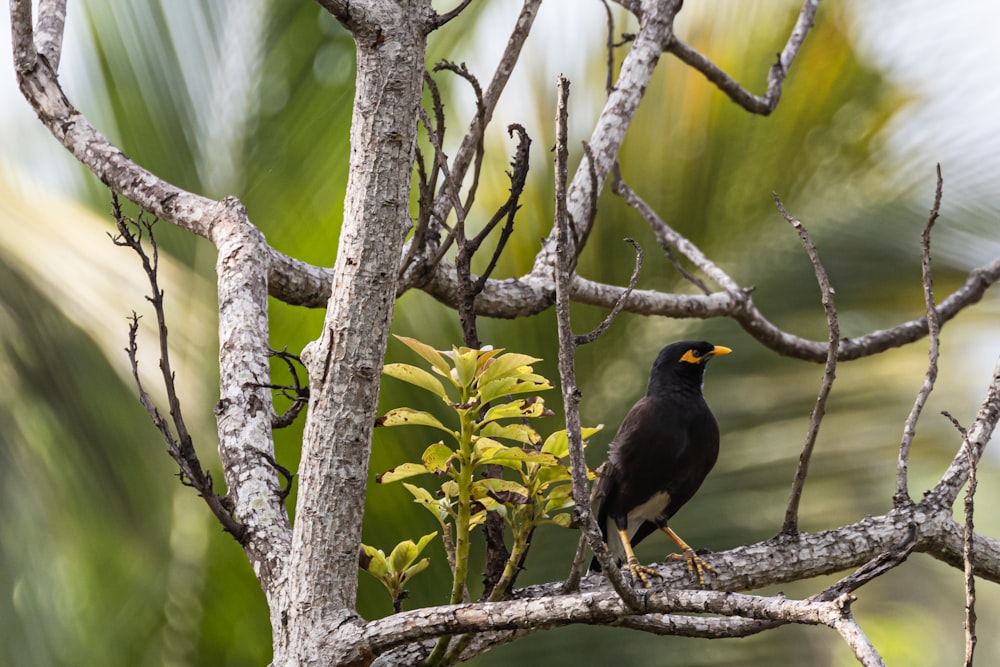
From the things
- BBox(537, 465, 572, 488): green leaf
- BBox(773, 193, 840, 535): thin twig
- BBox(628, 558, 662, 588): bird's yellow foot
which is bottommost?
BBox(537, 465, 572, 488): green leaf

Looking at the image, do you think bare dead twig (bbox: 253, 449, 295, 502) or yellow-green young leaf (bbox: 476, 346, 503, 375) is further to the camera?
bare dead twig (bbox: 253, 449, 295, 502)

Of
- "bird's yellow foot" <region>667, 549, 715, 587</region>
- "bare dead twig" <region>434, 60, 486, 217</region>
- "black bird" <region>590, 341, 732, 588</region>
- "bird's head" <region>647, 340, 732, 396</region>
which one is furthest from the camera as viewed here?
"bird's head" <region>647, 340, 732, 396</region>

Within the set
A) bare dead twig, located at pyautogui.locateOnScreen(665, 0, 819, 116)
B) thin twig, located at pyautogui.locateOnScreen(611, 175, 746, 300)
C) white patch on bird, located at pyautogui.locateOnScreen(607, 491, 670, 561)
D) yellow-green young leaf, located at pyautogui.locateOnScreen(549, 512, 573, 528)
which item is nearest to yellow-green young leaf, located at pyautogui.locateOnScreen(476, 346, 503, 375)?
yellow-green young leaf, located at pyautogui.locateOnScreen(549, 512, 573, 528)

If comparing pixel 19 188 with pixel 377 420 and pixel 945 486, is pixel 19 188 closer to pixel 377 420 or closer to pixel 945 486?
pixel 377 420

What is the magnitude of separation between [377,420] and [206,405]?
252 centimetres

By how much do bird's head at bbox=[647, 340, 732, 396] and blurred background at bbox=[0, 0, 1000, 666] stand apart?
634 mm

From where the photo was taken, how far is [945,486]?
2.76 metres

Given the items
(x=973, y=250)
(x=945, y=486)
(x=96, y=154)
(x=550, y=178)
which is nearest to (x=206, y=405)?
(x=96, y=154)

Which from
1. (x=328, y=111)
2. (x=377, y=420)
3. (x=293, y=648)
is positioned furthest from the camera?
(x=328, y=111)

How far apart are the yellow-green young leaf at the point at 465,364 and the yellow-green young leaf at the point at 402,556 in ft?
1.25

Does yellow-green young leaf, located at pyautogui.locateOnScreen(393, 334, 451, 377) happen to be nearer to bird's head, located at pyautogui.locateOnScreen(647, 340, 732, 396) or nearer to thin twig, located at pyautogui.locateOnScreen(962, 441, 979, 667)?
thin twig, located at pyautogui.locateOnScreen(962, 441, 979, 667)

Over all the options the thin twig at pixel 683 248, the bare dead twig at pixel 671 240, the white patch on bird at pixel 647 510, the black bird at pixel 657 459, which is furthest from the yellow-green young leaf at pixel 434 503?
the bare dead twig at pixel 671 240

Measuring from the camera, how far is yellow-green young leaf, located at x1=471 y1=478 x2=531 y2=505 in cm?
186

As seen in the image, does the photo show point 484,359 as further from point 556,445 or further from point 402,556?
point 402,556
